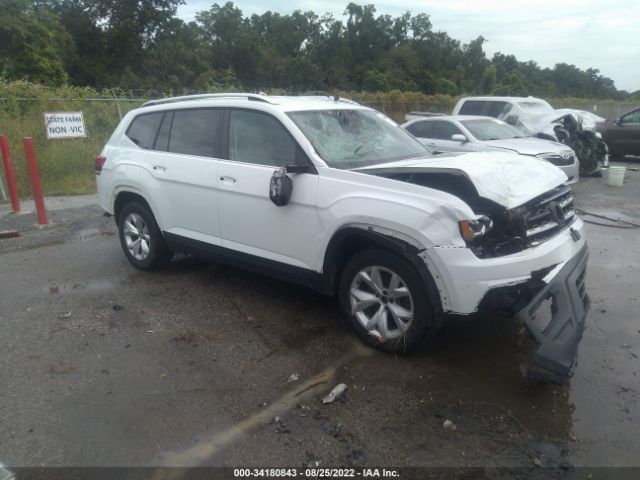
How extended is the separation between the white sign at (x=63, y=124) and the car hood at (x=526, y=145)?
790 centimetres

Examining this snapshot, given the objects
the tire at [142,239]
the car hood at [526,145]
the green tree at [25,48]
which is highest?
the green tree at [25,48]

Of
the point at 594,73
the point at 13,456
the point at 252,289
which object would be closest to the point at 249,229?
the point at 252,289

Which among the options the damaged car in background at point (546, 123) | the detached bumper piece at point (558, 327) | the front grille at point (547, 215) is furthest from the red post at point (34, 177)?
the damaged car in background at point (546, 123)

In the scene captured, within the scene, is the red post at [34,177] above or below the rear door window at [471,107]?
below

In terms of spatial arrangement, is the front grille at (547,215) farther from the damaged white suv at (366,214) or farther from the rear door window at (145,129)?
the rear door window at (145,129)

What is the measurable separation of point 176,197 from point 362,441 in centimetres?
320

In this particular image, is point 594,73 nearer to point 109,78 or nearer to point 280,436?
point 109,78

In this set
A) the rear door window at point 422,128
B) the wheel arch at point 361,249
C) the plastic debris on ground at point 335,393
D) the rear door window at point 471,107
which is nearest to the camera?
the plastic debris on ground at point 335,393

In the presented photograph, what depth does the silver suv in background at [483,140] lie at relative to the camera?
10242 mm

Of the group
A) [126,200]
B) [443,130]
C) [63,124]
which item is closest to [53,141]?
[63,124]

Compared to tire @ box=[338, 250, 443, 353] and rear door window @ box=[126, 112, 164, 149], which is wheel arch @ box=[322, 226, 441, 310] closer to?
tire @ box=[338, 250, 443, 353]

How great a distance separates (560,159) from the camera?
1029 cm

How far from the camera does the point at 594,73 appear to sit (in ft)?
271

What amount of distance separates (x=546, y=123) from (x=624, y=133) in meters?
3.02
